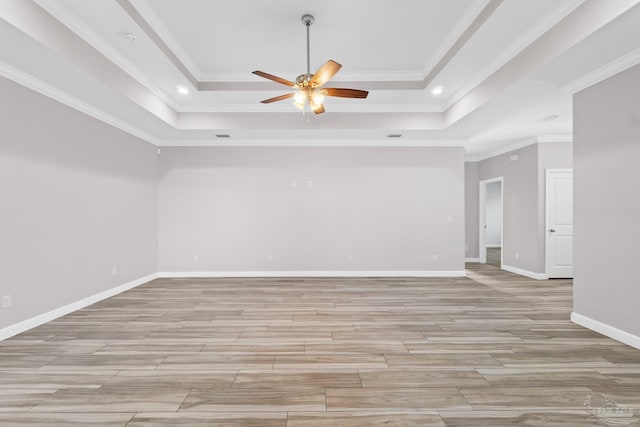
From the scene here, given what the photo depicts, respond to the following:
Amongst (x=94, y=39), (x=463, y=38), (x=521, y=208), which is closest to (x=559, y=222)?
(x=521, y=208)

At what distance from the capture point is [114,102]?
3850mm

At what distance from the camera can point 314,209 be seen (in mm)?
5984

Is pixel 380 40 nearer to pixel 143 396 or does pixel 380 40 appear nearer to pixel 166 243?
pixel 143 396

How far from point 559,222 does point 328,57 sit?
212 inches

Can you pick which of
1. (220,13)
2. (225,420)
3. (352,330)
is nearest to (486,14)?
(220,13)

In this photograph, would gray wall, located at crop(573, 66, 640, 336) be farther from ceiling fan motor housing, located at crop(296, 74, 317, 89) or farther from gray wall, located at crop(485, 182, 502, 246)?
gray wall, located at crop(485, 182, 502, 246)

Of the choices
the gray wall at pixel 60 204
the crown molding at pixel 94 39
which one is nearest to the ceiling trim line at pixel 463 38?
the crown molding at pixel 94 39

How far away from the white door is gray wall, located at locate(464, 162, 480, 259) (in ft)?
6.76

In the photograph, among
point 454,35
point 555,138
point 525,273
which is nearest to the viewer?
point 454,35

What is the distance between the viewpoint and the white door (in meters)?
5.74

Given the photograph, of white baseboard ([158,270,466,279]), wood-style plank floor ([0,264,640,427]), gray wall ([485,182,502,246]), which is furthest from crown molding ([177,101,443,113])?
gray wall ([485,182,502,246])

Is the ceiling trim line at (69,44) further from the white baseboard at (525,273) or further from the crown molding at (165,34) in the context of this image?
the white baseboard at (525,273)

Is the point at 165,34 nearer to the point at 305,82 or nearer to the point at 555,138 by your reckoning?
the point at 305,82

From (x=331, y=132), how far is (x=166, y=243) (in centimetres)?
387
